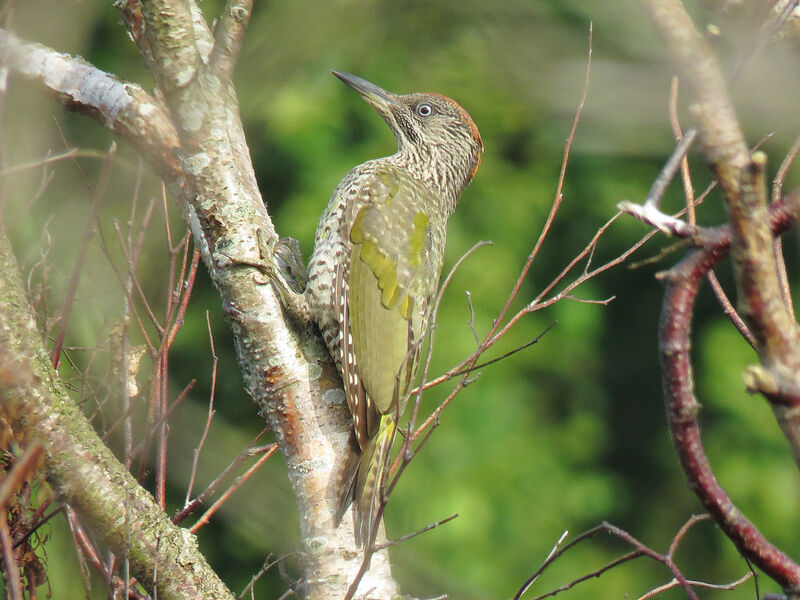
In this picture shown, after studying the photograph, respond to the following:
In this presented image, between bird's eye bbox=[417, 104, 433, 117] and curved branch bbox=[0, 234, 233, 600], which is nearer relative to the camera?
curved branch bbox=[0, 234, 233, 600]

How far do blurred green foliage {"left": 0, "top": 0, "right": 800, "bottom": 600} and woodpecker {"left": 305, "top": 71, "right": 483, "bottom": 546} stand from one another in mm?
1503

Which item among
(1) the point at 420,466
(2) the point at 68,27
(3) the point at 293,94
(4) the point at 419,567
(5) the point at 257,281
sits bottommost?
(4) the point at 419,567

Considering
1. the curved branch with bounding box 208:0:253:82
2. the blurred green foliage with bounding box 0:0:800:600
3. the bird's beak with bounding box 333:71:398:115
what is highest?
the curved branch with bounding box 208:0:253:82

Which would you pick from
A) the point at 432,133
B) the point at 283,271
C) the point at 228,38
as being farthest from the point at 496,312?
the point at 228,38

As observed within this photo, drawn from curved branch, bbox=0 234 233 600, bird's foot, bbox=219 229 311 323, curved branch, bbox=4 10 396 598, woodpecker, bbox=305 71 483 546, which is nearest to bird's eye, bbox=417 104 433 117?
woodpecker, bbox=305 71 483 546

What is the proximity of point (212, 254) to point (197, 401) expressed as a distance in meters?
3.48

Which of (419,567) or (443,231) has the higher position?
(443,231)

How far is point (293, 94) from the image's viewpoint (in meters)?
5.24

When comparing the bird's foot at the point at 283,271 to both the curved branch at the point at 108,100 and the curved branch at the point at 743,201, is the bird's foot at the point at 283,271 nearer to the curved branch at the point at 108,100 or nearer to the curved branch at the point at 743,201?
the curved branch at the point at 108,100

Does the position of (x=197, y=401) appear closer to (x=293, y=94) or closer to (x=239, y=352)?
(x=293, y=94)

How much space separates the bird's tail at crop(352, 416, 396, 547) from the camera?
2.15m

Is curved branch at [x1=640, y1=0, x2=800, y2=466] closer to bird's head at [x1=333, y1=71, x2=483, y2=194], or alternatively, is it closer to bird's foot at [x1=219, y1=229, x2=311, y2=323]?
bird's foot at [x1=219, y1=229, x2=311, y2=323]

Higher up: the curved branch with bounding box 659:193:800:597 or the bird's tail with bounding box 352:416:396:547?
the curved branch with bounding box 659:193:800:597

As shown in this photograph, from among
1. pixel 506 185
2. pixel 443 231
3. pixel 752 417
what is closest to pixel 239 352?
pixel 443 231
